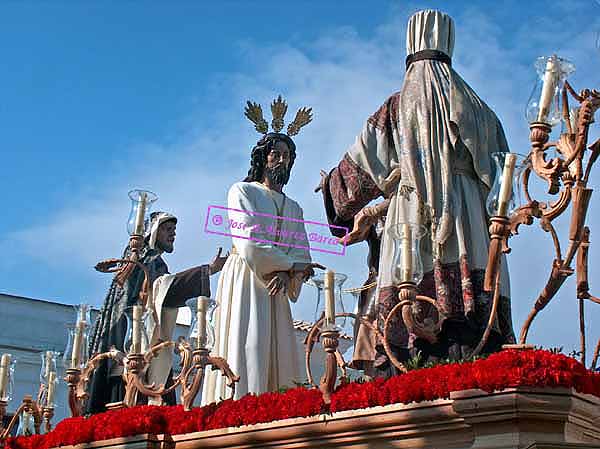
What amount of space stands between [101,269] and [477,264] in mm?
2546

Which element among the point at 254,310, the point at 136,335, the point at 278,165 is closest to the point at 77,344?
the point at 136,335

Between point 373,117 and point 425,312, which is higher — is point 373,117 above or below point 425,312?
above

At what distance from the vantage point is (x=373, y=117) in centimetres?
643

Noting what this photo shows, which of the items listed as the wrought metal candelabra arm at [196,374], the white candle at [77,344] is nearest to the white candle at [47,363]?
the white candle at [77,344]

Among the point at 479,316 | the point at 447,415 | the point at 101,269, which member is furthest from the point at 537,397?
the point at 101,269

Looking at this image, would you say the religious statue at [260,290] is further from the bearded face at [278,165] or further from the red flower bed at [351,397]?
the red flower bed at [351,397]

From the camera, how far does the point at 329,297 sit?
14.9 feet

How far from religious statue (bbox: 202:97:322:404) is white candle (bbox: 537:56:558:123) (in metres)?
2.87

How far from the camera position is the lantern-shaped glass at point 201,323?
17.5 feet

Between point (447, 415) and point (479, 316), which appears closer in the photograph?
point (447, 415)

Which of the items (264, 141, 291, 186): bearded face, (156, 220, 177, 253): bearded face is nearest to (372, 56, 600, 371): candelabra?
(264, 141, 291, 186): bearded face

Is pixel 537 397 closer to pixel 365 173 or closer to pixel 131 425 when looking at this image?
pixel 131 425

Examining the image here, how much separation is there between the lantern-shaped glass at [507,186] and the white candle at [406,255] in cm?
60

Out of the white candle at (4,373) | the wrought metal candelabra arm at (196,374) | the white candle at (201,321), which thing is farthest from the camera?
the white candle at (4,373)
